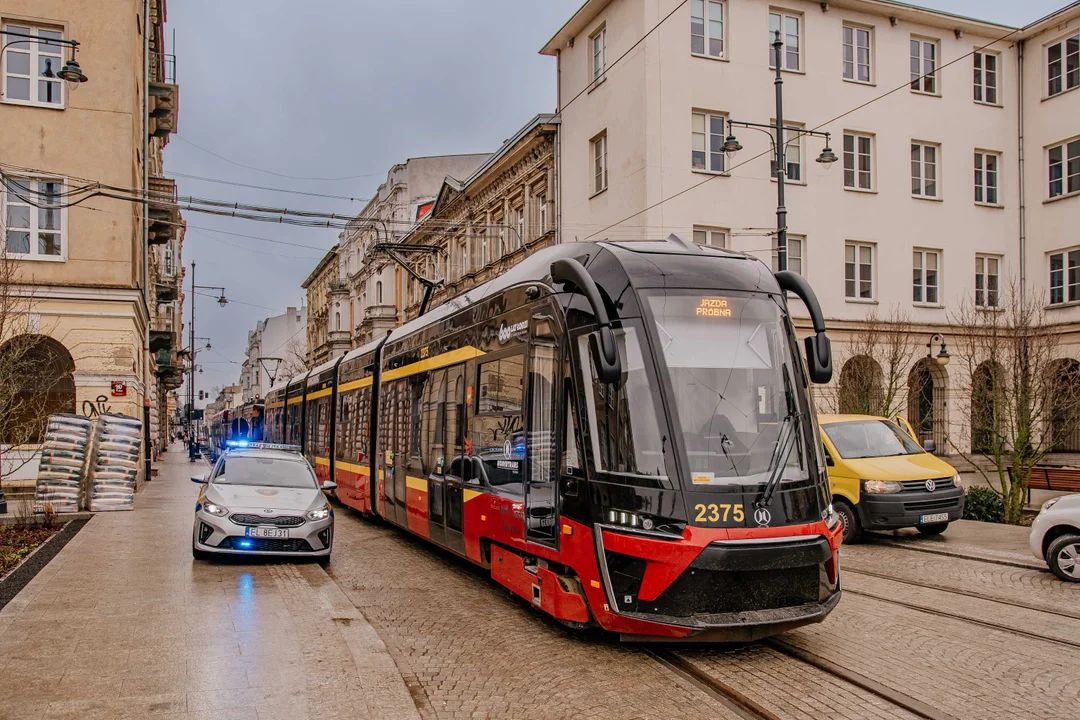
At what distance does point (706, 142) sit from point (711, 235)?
2.78 metres

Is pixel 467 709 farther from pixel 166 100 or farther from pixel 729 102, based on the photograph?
pixel 166 100

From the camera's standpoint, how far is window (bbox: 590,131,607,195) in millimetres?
30812

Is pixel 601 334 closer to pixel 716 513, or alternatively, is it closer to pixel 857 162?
pixel 716 513

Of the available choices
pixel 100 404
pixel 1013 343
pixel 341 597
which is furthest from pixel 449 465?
pixel 100 404

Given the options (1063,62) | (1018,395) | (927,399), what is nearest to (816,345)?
(1018,395)

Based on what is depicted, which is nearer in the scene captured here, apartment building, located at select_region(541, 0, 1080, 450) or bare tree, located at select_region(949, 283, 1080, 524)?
bare tree, located at select_region(949, 283, 1080, 524)

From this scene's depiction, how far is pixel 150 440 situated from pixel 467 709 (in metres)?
32.4

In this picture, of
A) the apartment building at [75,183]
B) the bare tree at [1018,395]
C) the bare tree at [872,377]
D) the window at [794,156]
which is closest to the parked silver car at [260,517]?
the apartment building at [75,183]

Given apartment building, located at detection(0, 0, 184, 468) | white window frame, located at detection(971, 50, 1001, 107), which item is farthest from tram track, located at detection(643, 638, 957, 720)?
white window frame, located at detection(971, 50, 1001, 107)

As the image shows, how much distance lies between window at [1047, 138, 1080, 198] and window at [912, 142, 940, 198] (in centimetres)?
426

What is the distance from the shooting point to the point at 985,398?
19.8 m

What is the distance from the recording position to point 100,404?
23891mm

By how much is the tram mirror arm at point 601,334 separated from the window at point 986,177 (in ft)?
98.1

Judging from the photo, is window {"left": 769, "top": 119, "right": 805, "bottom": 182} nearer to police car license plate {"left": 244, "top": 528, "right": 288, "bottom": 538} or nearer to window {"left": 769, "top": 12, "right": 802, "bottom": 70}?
window {"left": 769, "top": 12, "right": 802, "bottom": 70}
